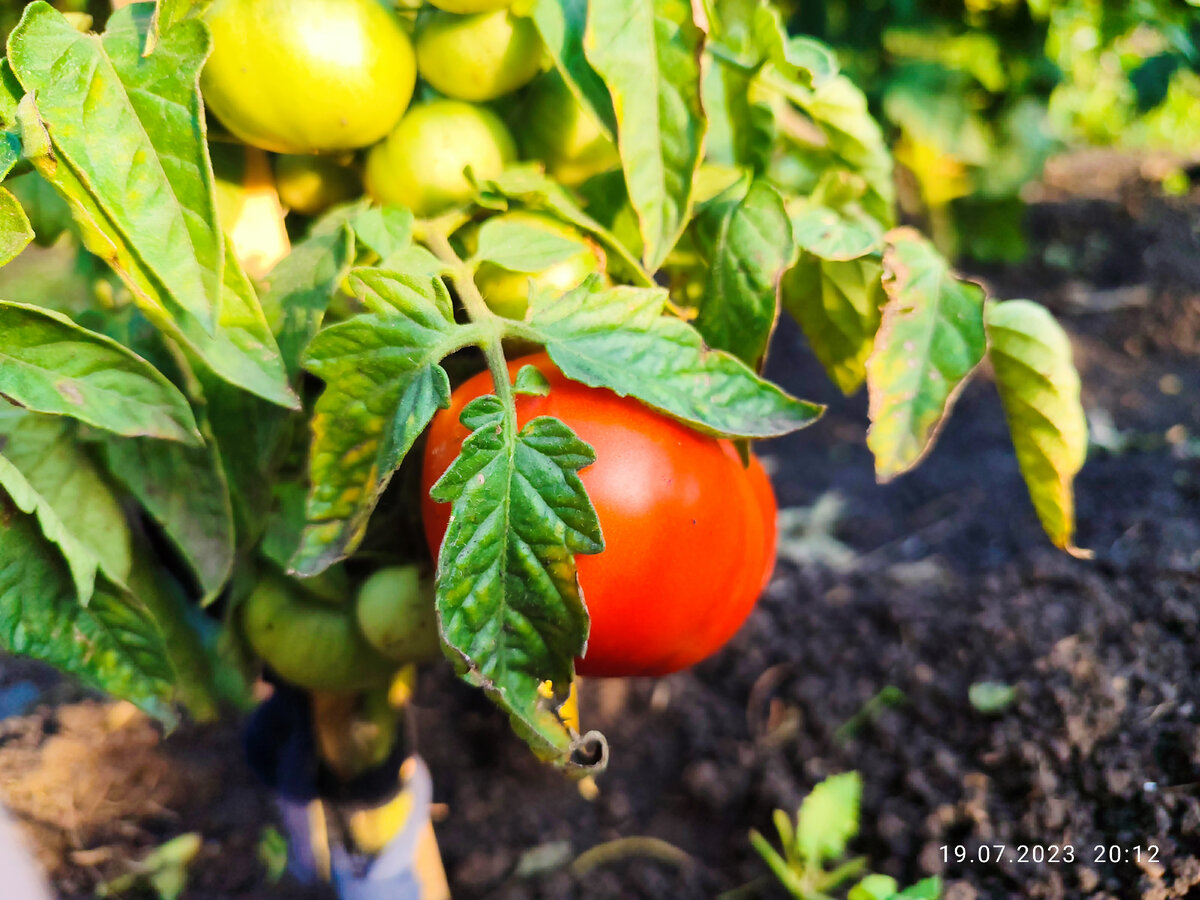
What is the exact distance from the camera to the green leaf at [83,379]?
41cm

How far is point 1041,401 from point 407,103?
405 millimetres

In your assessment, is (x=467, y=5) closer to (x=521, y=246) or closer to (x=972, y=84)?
(x=521, y=246)

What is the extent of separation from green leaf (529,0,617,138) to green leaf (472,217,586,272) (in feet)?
0.21

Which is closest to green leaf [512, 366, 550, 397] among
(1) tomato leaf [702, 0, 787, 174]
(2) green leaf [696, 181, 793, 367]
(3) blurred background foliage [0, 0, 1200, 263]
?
(2) green leaf [696, 181, 793, 367]

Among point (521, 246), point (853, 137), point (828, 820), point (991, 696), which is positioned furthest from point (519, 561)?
point (991, 696)

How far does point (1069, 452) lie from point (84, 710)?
4.32ft

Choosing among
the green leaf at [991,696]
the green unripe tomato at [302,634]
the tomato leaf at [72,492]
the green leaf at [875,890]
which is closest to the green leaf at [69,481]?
the tomato leaf at [72,492]

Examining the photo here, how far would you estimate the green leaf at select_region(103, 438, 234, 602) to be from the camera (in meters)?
0.49

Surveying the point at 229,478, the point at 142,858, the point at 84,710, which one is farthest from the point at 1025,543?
the point at 84,710

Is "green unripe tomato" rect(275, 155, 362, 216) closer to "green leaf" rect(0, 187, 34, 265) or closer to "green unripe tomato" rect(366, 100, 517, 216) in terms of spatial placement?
"green unripe tomato" rect(366, 100, 517, 216)

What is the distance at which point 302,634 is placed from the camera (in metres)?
0.60

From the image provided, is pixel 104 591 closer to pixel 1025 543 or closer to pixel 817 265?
pixel 817 265
